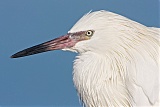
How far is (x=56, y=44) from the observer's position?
5.26 m

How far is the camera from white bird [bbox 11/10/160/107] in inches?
187

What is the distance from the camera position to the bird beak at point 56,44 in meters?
5.11

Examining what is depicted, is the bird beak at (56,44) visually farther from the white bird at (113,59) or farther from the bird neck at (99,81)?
the bird neck at (99,81)

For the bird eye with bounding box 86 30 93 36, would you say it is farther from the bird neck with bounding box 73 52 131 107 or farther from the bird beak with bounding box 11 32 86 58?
the bird neck with bounding box 73 52 131 107

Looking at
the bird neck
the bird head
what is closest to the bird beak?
the bird head

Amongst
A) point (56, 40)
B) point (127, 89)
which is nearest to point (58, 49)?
point (56, 40)

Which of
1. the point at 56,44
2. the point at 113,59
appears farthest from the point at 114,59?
the point at 56,44

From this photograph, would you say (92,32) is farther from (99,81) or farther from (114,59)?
(99,81)

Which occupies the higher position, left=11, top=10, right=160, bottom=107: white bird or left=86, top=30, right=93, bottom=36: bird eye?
left=86, top=30, right=93, bottom=36: bird eye

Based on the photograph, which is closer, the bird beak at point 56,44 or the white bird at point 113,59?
the white bird at point 113,59

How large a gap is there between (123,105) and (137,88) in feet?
0.90

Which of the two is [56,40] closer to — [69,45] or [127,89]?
[69,45]

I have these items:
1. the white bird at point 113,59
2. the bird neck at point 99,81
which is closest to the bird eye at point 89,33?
the white bird at point 113,59

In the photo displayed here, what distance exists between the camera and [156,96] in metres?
4.72
